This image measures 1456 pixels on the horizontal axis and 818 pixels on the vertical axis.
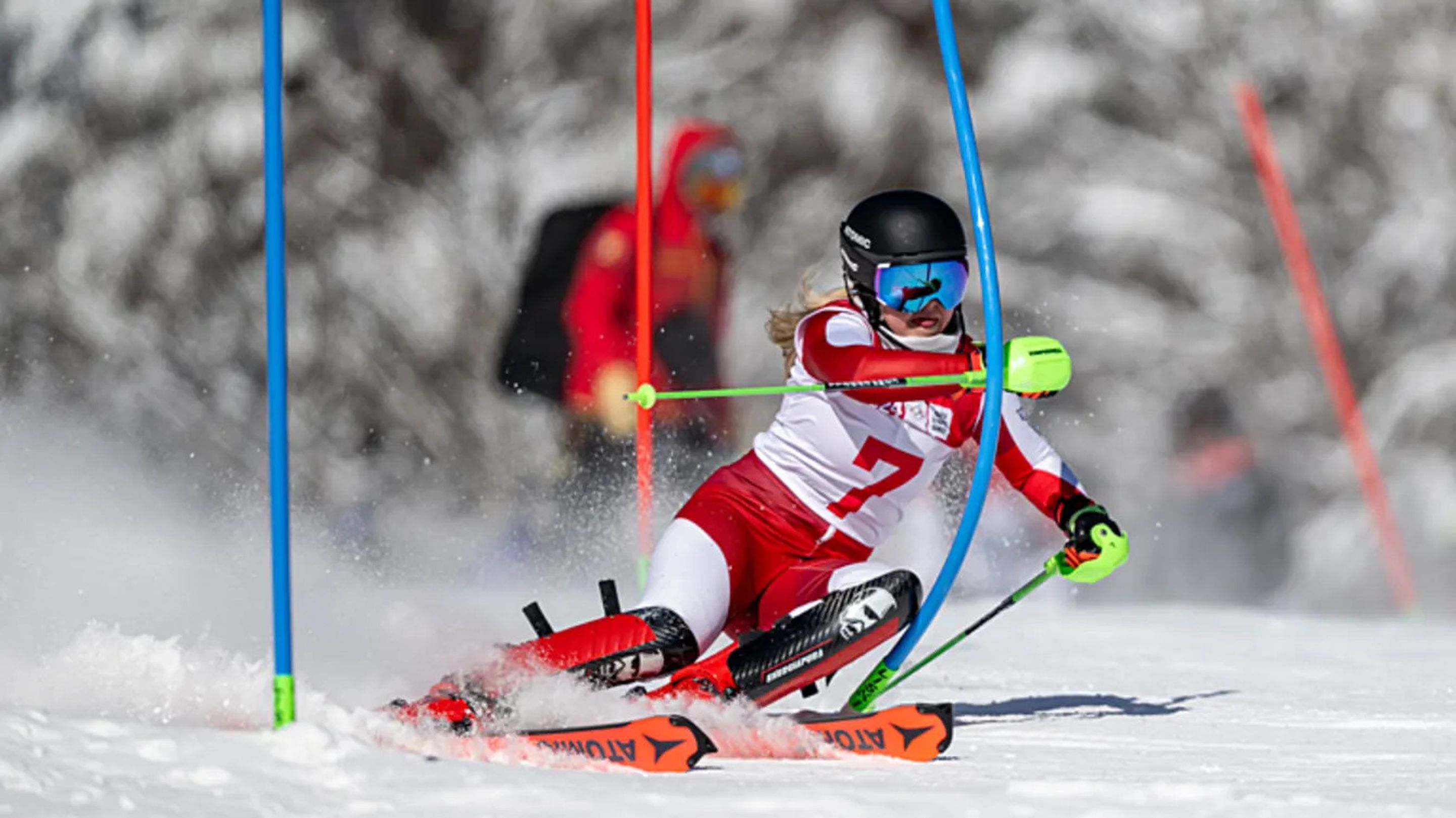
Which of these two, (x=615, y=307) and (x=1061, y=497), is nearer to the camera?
(x=1061, y=497)

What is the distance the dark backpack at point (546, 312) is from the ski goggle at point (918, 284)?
627 cm

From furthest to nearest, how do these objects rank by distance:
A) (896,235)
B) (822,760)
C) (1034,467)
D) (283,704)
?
(1034,467), (896,235), (822,760), (283,704)

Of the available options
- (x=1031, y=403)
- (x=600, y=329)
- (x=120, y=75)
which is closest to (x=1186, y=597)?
(x=1031, y=403)

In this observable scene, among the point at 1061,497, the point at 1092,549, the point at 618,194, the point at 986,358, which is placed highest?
the point at 618,194

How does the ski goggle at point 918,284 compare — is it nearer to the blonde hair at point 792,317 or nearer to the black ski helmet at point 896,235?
the black ski helmet at point 896,235

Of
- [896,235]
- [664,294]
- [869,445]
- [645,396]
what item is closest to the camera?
[896,235]

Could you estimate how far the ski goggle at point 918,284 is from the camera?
327 cm

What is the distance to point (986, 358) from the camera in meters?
3.03

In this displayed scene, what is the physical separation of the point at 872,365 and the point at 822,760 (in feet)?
2.42

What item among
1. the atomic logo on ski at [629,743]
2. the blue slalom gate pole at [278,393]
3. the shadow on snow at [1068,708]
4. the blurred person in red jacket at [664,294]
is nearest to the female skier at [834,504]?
the atomic logo on ski at [629,743]

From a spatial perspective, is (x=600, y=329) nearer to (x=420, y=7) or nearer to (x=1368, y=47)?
(x=420, y=7)

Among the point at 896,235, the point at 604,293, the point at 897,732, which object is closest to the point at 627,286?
the point at 604,293

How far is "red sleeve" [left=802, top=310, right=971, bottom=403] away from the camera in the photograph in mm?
3102

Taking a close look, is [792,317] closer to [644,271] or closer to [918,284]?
[918,284]
